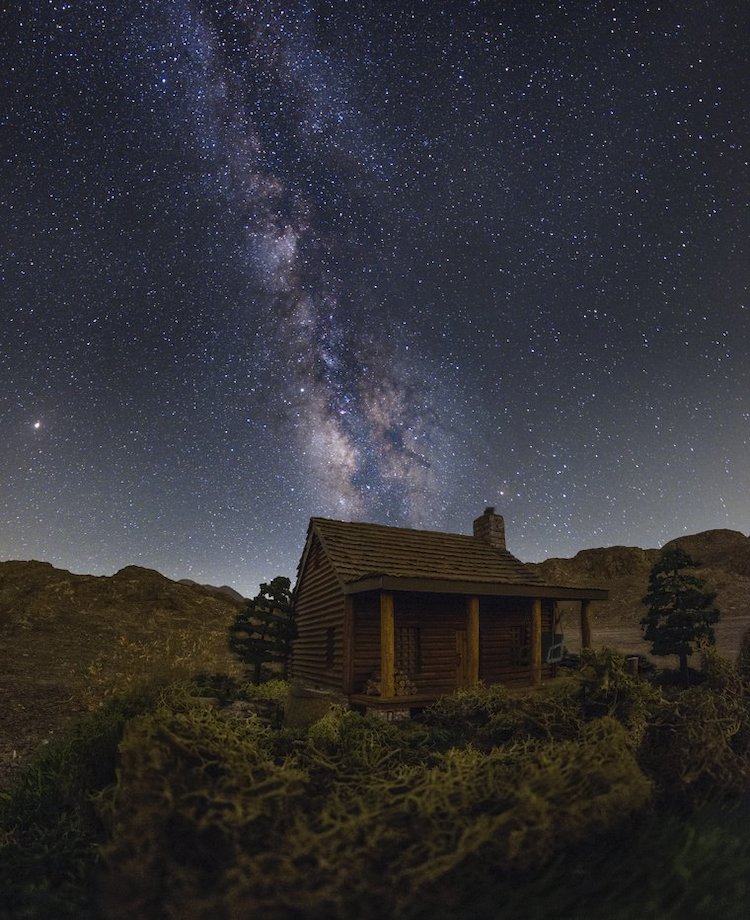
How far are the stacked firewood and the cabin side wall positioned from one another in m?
1.66

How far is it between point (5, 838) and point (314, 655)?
431 inches

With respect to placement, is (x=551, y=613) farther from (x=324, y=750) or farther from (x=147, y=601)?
(x=147, y=601)

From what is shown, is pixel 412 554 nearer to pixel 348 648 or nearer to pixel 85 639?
pixel 348 648

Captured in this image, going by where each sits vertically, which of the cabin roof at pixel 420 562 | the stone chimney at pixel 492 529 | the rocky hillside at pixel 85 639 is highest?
the stone chimney at pixel 492 529

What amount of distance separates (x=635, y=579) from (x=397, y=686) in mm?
67744

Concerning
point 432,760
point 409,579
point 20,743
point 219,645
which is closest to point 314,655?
point 409,579

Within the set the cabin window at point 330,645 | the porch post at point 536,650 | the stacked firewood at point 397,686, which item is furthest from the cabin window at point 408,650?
the porch post at point 536,650

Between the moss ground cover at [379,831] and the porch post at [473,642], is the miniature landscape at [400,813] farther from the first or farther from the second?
the porch post at [473,642]

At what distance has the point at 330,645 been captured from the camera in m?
16.8

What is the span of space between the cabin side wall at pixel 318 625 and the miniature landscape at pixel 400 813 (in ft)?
21.0

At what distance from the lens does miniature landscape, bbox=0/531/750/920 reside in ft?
15.5

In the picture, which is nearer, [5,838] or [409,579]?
[5,838]

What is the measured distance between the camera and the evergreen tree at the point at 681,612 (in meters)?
16.2

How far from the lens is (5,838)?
7285mm
